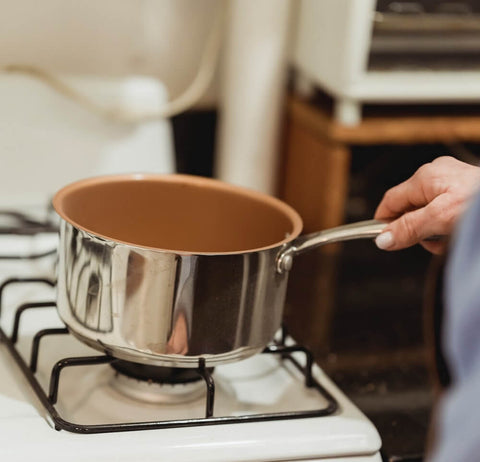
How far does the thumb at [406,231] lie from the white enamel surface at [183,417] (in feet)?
0.47

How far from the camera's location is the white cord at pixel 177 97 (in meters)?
1.07

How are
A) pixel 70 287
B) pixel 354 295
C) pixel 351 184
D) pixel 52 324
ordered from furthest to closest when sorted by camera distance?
pixel 351 184
pixel 354 295
pixel 52 324
pixel 70 287

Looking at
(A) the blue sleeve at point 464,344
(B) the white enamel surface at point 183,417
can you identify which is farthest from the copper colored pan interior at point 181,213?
(A) the blue sleeve at point 464,344

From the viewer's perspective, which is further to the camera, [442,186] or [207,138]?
[207,138]

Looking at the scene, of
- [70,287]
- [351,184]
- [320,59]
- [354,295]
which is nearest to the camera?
[70,287]

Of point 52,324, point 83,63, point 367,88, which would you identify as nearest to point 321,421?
point 52,324

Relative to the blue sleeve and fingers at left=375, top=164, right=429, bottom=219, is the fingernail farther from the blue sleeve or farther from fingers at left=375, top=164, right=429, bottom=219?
the blue sleeve

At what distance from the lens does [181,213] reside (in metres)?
0.78

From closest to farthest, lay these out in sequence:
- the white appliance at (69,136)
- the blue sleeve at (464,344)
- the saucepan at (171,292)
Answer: the blue sleeve at (464,344), the saucepan at (171,292), the white appliance at (69,136)

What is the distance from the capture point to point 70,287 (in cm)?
66

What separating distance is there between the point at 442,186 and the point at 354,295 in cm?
39

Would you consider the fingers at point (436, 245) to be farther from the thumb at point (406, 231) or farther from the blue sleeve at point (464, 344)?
the blue sleeve at point (464, 344)

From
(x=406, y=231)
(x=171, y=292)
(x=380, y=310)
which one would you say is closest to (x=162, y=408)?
(x=171, y=292)

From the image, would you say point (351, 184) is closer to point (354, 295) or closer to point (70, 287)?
point (354, 295)
